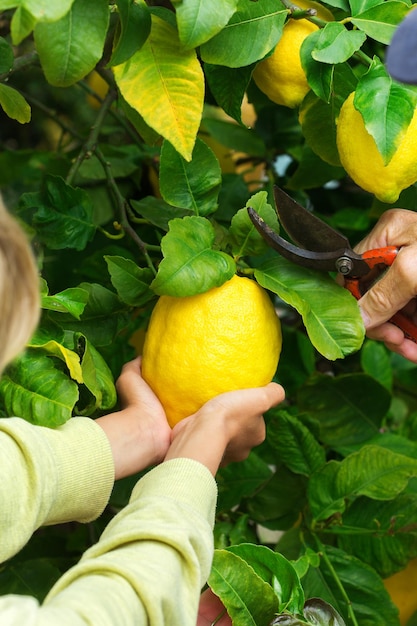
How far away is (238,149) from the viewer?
3.81 feet

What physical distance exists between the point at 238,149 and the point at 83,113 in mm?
453

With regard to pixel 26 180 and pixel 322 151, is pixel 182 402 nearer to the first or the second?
pixel 322 151

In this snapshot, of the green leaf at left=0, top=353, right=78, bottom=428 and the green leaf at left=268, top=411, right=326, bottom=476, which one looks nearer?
the green leaf at left=0, top=353, right=78, bottom=428

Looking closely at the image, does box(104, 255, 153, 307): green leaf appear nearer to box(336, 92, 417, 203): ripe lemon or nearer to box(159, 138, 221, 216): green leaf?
box(159, 138, 221, 216): green leaf

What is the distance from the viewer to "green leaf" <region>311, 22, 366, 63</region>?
697 mm

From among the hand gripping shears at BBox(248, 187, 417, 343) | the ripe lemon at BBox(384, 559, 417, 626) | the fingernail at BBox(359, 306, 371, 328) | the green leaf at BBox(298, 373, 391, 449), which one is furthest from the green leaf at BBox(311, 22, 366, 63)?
the ripe lemon at BBox(384, 559, 417, 626)

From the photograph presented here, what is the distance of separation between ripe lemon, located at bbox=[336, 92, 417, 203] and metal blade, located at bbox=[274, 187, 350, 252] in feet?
0.17

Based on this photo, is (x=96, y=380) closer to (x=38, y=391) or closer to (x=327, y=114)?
(x=38, y=391)

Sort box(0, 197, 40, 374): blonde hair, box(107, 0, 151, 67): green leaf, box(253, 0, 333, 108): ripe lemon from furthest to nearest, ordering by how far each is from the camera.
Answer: box(253, 0, 333, 108): ripe lemon, box(107, 0, 151, 67): green leaf, box(0, 197, 40, 374): blonde hair

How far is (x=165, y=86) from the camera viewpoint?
69 centimetres

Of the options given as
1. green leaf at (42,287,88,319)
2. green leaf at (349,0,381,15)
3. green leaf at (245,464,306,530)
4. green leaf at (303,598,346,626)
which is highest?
green leaf at (349,0,381,15)

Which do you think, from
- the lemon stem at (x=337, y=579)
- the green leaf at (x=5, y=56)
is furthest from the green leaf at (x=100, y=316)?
the lemon stem at (x=337, y=579)

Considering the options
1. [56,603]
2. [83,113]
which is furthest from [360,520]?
[83,113]

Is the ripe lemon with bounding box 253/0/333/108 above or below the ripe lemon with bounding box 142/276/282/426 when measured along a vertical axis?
above
